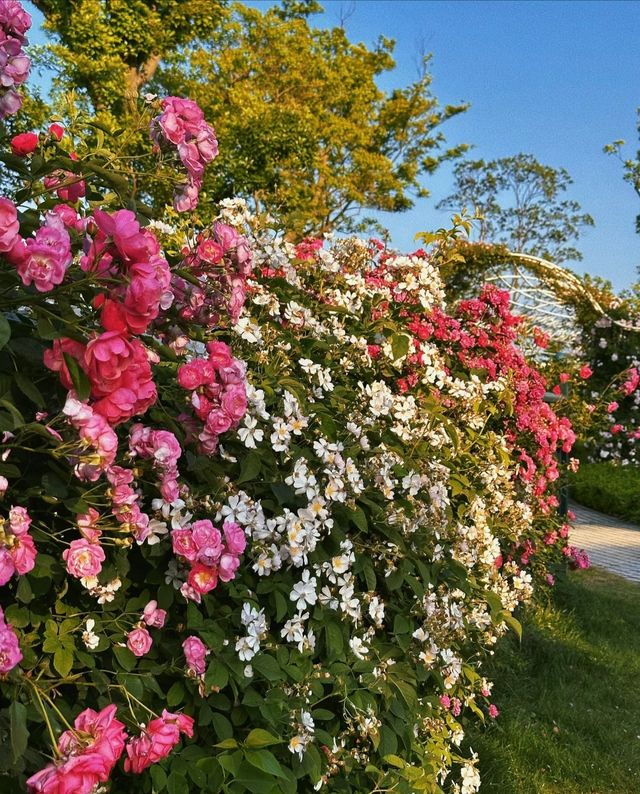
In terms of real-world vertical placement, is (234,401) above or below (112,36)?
below

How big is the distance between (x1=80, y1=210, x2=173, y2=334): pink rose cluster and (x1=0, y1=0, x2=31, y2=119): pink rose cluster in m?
0.35

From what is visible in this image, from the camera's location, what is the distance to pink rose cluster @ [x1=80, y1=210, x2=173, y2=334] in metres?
1.12

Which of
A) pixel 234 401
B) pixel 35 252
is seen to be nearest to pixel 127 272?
pixel 35 252

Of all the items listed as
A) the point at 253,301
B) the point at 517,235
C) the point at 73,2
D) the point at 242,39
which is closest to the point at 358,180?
the point at 242,39

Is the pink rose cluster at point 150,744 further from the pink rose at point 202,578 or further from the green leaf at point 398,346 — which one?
the green leaf at point 398,346

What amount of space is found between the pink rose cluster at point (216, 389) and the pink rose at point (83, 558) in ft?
1.04

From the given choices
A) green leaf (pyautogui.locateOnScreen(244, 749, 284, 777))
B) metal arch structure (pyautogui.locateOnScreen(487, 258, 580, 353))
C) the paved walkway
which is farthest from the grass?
green leaf (pyautogui.locateOnScreen(244, 749, 284, 777))

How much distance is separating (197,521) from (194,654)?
0.83 ft

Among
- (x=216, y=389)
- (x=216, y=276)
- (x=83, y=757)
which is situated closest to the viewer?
(x=83, y=757)

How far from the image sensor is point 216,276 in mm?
1567

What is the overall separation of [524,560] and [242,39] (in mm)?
19356

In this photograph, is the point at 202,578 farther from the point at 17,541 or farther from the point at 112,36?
the point at 112,36

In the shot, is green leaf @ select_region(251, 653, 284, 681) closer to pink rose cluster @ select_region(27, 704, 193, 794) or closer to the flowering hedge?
the flowering hedge

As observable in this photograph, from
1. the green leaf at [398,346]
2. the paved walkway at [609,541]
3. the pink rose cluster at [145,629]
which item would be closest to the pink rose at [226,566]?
the pink rose cluster at [145,629]
